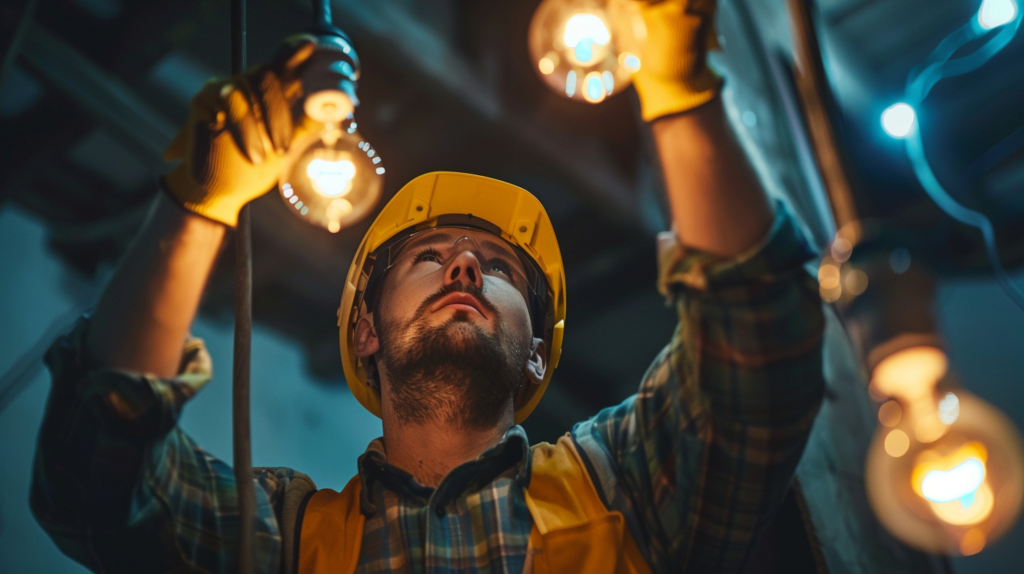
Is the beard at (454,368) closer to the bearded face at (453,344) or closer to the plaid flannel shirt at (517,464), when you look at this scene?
the bearded face at (453,344)

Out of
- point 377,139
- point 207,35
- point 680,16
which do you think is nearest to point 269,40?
point 207,35

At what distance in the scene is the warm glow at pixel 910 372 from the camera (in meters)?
1.49

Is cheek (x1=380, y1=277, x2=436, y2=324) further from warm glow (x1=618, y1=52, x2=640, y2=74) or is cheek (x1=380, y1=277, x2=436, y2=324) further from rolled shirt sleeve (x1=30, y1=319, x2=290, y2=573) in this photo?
warm glow (x1=618, y1=52, x2=640, y2=74)

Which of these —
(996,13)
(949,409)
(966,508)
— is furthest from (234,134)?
(996,13)

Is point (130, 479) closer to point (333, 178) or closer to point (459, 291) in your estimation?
point (333, 178)

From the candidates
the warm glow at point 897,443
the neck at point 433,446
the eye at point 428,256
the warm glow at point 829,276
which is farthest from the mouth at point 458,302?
the warm glow at point 897,443

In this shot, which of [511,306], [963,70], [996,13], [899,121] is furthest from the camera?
[963,70]

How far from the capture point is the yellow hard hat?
2000mm

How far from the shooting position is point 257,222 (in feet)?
10.5

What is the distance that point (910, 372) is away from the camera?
1521 mm

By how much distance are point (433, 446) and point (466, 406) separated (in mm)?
122

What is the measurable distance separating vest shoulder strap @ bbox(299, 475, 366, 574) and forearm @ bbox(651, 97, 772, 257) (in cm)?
88

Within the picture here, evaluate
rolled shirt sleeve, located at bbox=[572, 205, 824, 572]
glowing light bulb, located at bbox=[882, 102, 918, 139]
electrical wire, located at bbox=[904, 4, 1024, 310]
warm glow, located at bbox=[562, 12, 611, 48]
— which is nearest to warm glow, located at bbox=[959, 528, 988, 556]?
rolled shirt sleeve, located at bbox=[572, 205, 824, 572]

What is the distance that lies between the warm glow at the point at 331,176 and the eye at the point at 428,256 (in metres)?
0.66
